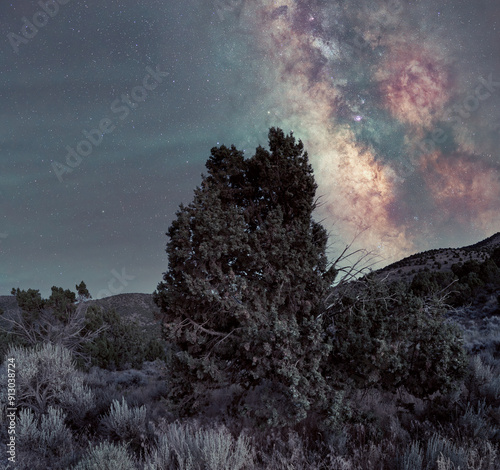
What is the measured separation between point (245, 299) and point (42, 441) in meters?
4.80

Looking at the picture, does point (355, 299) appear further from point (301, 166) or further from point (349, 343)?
point (301, 166)

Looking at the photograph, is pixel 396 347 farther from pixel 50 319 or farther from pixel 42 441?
pixel 50 319

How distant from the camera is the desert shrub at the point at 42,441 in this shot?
5965 mm

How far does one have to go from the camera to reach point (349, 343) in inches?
261

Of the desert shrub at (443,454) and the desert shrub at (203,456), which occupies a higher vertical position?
the desert shrub at (203,456)

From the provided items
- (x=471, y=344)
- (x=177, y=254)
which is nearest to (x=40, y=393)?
(x=177, y=254)

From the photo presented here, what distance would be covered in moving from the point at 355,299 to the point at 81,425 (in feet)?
23.1

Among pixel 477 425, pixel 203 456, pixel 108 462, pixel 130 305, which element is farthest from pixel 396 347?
pixel 130 305

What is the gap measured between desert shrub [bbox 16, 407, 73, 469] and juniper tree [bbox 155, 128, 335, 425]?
2287mm

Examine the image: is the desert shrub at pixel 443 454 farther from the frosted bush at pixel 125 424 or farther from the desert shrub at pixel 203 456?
the frosted bush at pixel 125 424

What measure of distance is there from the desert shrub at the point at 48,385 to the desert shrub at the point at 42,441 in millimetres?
1159

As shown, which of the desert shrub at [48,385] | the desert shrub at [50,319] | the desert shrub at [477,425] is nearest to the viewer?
the desert shrub at [477,425]

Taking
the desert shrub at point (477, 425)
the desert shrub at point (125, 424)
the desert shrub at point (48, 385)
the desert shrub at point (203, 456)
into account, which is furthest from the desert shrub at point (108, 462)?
the desert shrub at point (477, 425)


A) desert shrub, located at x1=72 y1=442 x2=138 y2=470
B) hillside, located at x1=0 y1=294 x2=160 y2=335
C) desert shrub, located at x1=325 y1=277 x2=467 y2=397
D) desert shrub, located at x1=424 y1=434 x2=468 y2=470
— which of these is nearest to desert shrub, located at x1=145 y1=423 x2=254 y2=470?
desert shrub, located at x1=72 y1=442 x2=138 y2=470
